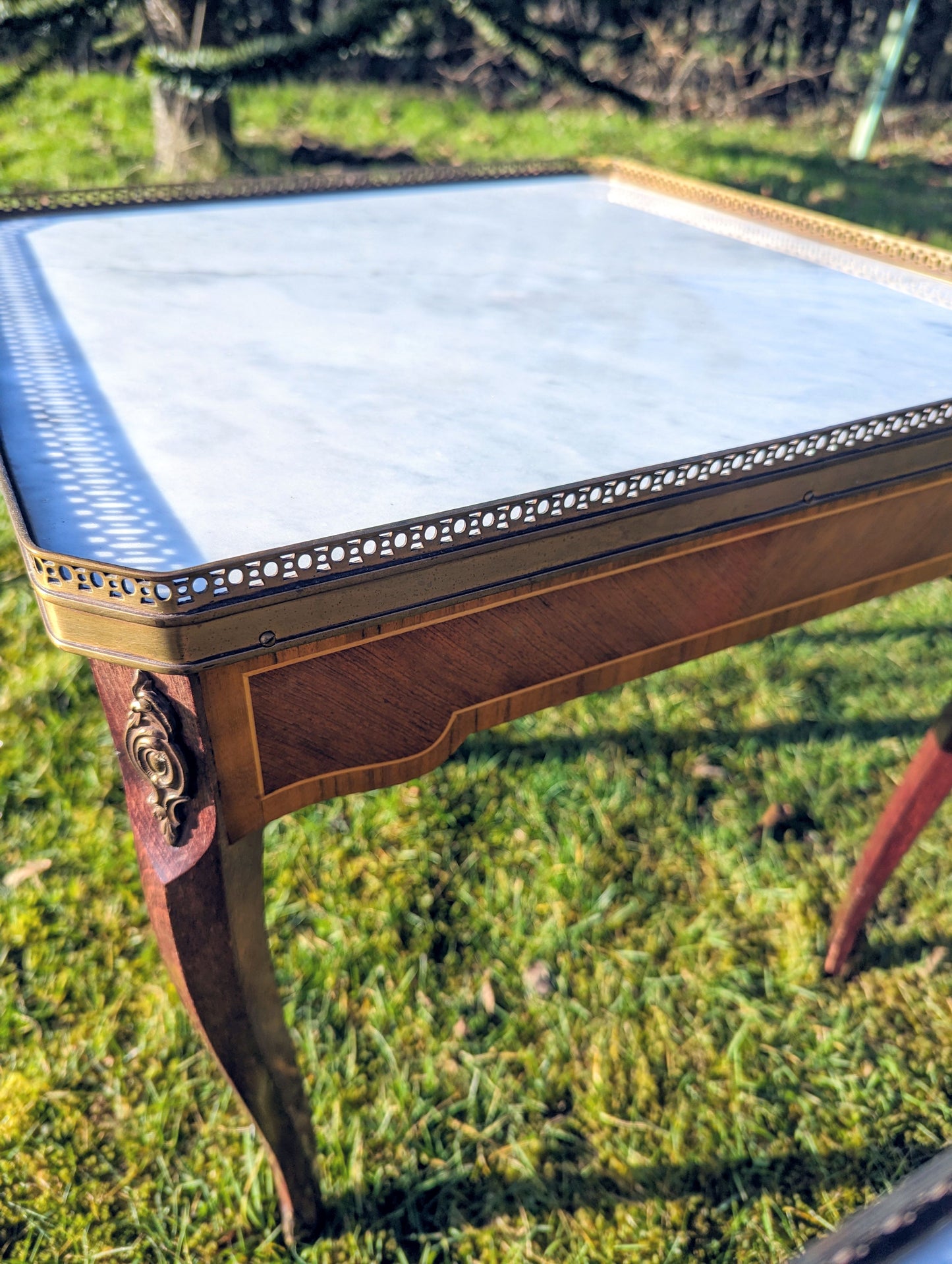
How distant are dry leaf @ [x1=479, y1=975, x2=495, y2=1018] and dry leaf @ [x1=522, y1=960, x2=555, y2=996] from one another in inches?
2.9

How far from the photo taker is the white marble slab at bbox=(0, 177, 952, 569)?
958 millimetres

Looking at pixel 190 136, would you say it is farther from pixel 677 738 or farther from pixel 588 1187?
pixel 588 1187

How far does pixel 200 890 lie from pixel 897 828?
1278 mm

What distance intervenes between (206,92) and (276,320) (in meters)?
1.46

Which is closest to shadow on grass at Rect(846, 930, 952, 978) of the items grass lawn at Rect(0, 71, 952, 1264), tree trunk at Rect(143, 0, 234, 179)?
grass lawn at Rect(0, 71, 952, 1264)

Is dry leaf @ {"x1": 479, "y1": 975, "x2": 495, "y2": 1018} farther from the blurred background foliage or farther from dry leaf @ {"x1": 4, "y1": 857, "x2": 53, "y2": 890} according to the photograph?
the blurred background foliage

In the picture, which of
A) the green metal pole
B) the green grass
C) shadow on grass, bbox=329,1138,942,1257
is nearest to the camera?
shadow on grass, bbox=329,1138,942,1257

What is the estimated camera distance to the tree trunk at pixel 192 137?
4270 mm

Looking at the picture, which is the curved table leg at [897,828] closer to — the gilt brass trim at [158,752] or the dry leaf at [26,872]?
the gilt brass trim at [158,752]

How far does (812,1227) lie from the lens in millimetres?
1594

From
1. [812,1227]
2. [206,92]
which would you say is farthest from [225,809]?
[206,92]

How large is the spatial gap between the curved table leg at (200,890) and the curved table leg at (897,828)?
1.12 meters

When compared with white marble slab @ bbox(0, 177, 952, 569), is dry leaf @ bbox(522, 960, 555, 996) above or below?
below

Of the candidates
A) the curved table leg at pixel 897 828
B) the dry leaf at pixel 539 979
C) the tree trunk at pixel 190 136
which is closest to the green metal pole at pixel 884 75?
the tree trunk at pixel 190 136
